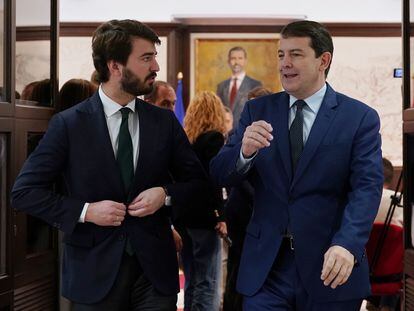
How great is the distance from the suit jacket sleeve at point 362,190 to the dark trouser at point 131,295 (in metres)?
0.73

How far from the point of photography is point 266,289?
288 centimetres

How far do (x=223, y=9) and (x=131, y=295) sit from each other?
743 cm

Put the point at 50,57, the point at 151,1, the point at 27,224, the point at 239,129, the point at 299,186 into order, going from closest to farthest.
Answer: the point at 299,186
the point at 239,129
the point at 27,224
the point at 50,57
the point at 151,1

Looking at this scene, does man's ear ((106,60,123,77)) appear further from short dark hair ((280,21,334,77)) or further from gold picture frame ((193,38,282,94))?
gold picture frame ((193,38,282,94))

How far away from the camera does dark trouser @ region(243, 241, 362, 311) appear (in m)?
2.83

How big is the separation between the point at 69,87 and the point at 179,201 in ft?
4.66

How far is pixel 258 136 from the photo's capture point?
2635 millimetres

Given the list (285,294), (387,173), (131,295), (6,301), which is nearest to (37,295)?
(6,301)

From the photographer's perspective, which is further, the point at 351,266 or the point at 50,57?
the point at 50,57

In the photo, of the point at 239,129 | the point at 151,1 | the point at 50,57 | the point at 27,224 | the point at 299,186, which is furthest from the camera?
the point at 151,1

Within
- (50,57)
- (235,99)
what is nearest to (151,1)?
(235,99)

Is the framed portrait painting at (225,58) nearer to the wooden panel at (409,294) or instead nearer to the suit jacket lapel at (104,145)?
the wooden panel at (409,294)

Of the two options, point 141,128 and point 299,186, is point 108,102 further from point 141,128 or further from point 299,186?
point 299,186

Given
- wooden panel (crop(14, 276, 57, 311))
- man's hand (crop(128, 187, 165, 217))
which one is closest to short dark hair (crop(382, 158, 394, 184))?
wooden panel (crop(14, 276, 57, 311))
